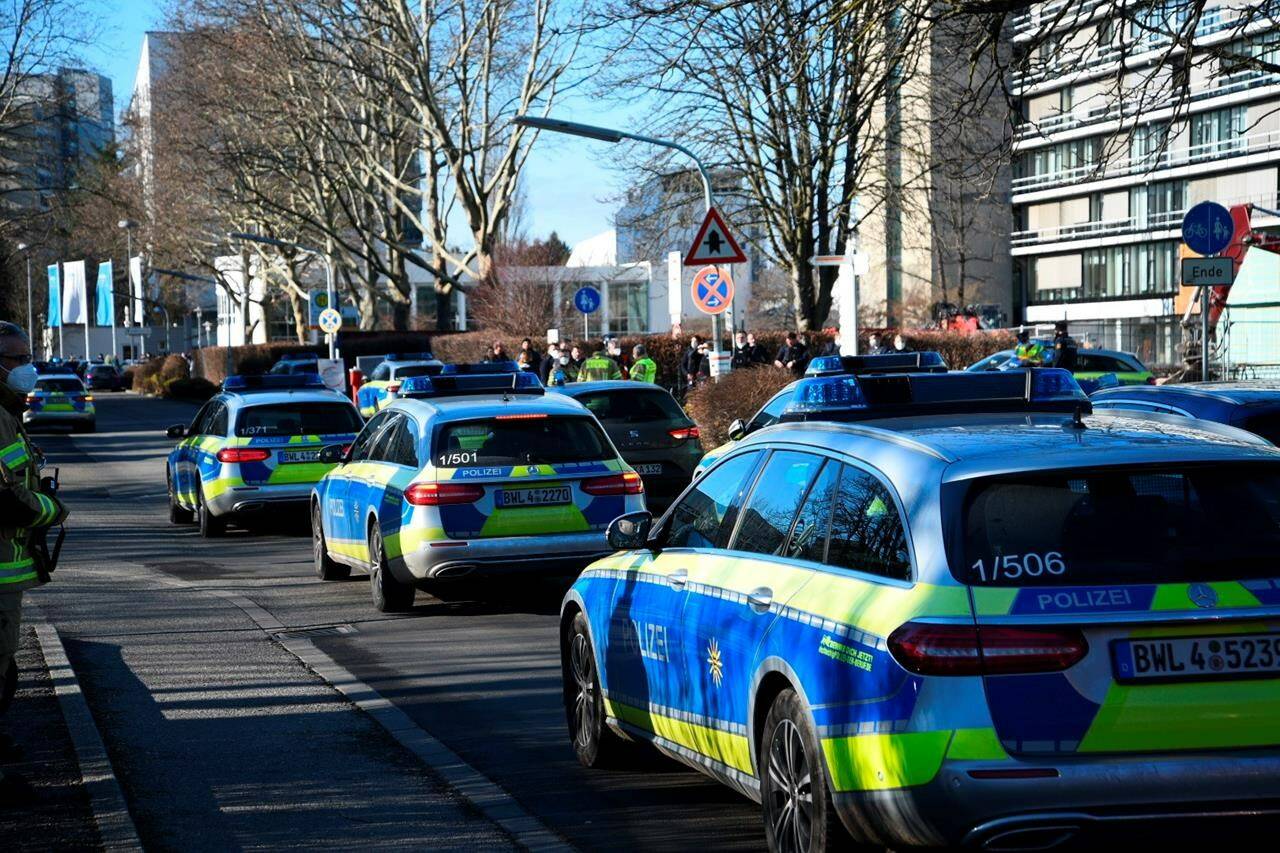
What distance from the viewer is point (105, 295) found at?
216 feet

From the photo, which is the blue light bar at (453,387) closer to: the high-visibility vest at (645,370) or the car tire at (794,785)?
the car tire at (794,785)

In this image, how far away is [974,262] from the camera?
90.2 meters

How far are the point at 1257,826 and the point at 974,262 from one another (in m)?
87.6

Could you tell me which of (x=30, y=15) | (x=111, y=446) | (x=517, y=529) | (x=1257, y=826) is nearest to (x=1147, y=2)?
(x=517, y=529)

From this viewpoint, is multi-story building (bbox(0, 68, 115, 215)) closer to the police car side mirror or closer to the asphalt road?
the asphalt road

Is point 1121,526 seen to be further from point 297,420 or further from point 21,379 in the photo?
point 297,420

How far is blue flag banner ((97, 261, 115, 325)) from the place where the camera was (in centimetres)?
6450

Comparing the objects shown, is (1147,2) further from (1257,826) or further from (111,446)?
(111,446)

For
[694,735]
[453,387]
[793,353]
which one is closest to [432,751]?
[694,735]

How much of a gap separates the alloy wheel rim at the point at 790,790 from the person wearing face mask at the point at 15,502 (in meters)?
3.13

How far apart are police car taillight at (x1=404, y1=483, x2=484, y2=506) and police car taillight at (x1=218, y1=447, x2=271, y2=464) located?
7.12m

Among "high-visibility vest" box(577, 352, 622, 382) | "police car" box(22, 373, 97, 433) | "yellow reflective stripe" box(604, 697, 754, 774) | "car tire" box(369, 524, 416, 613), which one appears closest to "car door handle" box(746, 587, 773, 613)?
"yellow reflective stripe" box(604, 697, 754, 774)

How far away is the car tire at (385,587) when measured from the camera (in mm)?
12578

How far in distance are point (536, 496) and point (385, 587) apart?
1390 mm
